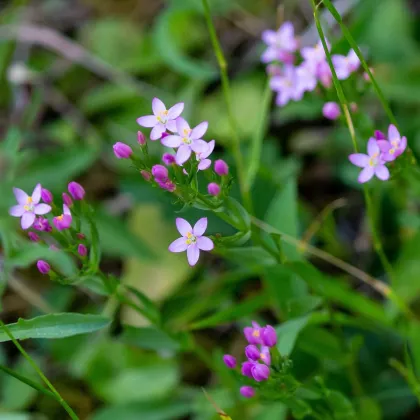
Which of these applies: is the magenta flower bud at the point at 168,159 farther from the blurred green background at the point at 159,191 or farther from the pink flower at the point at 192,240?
the blurred green background at the point at 159,191

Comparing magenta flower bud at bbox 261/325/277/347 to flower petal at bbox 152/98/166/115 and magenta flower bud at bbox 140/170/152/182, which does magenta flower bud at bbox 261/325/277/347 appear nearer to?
magenta flower bud at bbox 140/170/152/182

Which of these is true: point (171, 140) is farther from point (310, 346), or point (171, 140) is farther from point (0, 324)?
point (310, 346)

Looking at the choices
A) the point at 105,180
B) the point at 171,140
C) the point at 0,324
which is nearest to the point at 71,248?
the point at 0,324

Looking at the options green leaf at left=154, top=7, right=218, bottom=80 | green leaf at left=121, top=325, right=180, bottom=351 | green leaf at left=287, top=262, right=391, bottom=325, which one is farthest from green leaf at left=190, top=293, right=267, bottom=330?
green leaf at left=154, top=7, right=218, bottom=80

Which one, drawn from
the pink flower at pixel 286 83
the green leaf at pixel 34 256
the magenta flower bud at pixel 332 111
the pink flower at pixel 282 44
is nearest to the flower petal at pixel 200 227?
the green leaf at pixel 34 256

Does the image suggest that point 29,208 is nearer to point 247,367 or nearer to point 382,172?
point 247,367

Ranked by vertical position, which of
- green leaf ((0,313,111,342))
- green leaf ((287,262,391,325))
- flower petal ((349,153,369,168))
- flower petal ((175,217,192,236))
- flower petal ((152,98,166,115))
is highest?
flower petal ((152,98,166,115))
